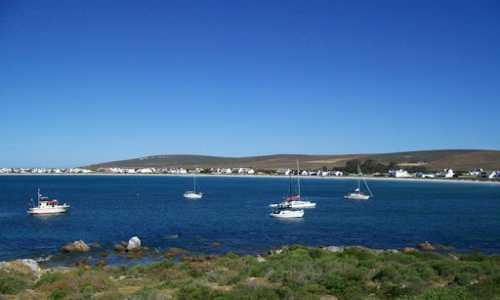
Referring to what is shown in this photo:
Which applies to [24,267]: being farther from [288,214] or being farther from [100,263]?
[288,214]

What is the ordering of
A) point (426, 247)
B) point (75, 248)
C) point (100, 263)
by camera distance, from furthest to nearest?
Answer: point (426, 247), point (75, 248), point (100, 263)

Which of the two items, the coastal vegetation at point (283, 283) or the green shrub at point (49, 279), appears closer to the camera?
the coastal vegetation at point (283, 283)

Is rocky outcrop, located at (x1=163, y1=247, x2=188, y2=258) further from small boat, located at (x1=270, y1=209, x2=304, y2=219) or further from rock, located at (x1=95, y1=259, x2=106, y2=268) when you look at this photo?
small boat, located at (x1=270, y1=209, x2=304, y2=219)

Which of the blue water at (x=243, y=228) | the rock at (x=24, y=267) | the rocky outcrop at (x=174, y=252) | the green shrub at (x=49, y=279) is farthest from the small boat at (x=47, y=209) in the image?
the green shrub at (x=49, y=279)

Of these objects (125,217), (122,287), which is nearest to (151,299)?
(122,287)

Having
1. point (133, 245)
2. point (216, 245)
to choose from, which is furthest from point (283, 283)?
point (216, 245)

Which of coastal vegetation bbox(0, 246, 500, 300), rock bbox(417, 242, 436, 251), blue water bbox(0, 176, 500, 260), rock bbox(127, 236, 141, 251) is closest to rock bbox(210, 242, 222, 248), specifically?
blue water bbox(0, 176, 500, 260)

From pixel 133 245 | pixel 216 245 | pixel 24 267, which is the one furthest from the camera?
pixel 216 245

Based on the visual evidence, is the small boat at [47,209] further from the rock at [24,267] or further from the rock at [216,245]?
the rock at [24,267]

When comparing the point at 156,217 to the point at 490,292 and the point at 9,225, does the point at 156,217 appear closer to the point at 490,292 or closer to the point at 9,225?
the point at 9,225

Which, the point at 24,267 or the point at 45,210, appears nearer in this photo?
the point at 24,267

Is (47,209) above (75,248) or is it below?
above

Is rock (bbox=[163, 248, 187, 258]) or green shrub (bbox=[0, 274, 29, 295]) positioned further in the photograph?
rock (bbox=[163, 248, 187, 258])

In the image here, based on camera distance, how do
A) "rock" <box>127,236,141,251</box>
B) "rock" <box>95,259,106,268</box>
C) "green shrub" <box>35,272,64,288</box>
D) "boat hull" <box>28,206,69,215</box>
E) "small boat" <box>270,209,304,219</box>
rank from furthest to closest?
"boat hull" <box>28,206,69,215</box>
"small boat" <box>270,209,304,219</box>
"rock" <box>127,236,141,251</box>
"rock" <box>95,259,106,268</box>
"green shrub" <box>35,272,64,288</box>
